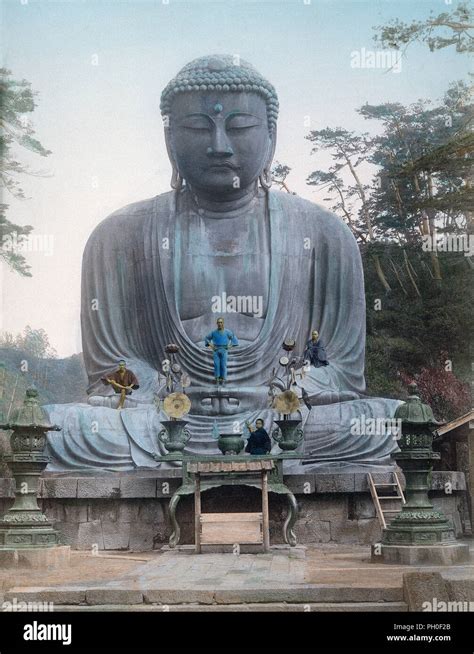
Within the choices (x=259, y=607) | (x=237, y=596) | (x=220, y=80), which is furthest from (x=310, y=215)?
(x=259, y=607)

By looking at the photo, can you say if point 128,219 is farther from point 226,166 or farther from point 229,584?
point 229,584

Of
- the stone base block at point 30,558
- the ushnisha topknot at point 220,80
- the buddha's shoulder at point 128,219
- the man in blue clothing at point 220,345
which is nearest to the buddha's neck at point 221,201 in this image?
the buddha's shoulder at point 128,219

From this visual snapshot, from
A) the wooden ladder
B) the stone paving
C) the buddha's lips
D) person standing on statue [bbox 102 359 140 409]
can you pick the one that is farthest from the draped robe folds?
the stone paving

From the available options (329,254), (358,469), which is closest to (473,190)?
(329,254)

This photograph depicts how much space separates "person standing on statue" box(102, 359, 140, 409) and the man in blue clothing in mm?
1018

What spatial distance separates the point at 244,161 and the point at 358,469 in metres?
4.93

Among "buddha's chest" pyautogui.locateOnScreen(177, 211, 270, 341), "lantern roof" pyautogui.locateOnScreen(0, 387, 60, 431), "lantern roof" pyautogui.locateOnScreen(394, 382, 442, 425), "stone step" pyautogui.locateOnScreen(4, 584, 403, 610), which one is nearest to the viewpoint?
"stone step" pyautogui.locateOnScreen(4, 584, 403, 610)

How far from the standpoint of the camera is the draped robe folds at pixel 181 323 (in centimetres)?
1469

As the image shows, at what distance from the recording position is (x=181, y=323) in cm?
1573

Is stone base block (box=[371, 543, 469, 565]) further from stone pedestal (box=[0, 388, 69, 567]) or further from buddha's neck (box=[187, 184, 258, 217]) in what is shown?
buddha's neck (box=[187, 184, 258, 217])

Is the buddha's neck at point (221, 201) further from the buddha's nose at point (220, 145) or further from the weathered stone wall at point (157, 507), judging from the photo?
the weathered stone wall at point (157, 507)

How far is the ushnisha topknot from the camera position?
15.9 m

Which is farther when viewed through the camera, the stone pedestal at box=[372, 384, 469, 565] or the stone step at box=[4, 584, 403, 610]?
the stone pedestal at box=[372, 384, 469, 565]

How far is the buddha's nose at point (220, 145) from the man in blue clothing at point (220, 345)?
7.79 ft
